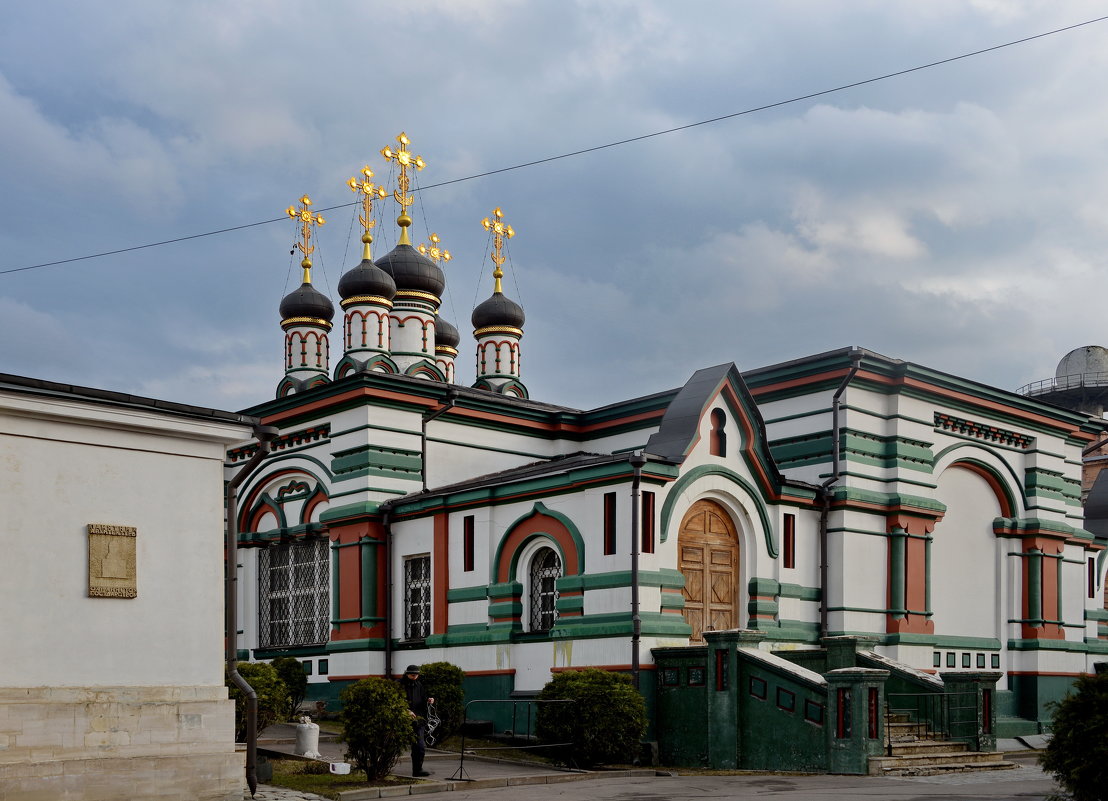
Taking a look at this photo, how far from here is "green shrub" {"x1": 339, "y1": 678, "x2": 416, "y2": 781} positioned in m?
15.0

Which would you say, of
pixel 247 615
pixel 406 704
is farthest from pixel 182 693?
pixel 247 615

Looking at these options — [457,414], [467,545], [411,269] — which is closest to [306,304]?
[411,269]

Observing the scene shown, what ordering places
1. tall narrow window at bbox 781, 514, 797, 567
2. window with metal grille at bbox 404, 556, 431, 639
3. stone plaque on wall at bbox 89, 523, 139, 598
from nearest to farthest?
stone plaque on wall at bbox 89, 523, 139, 598, tall narrow window at bbox 781, 514, 797, 567, window with metal grille at bbox 404, 556, 431, 639

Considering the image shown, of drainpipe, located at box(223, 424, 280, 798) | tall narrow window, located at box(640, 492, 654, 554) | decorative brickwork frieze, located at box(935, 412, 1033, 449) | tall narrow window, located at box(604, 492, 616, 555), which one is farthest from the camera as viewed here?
decorative brickwork frieze, located at box(935, 412, 1033, 449)

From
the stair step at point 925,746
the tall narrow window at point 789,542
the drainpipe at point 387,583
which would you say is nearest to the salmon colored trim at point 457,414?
the drainpipe at point 387,583

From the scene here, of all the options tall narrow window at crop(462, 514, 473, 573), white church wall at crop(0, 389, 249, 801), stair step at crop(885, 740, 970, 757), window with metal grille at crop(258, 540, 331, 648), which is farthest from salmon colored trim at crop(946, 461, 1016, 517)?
white church wall at crop(0, 389, 249, 801)

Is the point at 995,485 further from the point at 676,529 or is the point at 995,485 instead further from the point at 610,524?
the point at 610,524

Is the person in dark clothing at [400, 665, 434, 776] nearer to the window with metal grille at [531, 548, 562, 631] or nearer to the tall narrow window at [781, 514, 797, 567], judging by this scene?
the window with metal grille at [531, 548, 562, 631]

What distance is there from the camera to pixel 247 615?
2586 cm

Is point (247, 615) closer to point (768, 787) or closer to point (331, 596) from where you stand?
point (331, 596)

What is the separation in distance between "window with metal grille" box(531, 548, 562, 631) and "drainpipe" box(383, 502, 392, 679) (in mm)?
3395

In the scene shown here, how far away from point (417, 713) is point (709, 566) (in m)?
5.85

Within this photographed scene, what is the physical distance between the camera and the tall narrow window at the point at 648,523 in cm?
1878

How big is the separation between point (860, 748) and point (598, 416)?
11001 mm
